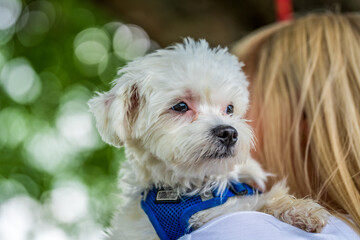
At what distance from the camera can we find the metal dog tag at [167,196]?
1806mm

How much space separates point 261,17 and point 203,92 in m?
2.28

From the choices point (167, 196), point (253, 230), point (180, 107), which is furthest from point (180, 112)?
point (253, 230)

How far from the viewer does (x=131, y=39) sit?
5.33 m

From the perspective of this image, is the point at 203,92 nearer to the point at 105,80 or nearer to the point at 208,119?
the point at 208,119

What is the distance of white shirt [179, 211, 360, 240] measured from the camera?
1.46 meters

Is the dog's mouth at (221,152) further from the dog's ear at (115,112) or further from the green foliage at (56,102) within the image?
the green foliage at (56,102)

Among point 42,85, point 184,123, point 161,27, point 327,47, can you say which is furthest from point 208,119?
point 42,85

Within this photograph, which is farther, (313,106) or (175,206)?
(313,106)

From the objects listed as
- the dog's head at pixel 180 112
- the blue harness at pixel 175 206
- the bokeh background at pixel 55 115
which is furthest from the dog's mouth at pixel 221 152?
the bokeh background at pixel 55 115

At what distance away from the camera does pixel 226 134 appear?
5.88 ft

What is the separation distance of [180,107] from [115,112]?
10.8 inches

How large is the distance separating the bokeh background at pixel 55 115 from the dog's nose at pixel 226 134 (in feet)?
10.8

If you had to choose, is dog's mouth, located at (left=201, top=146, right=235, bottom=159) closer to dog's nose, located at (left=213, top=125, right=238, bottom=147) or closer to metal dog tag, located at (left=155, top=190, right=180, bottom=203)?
dog's nose, located at (left=213, top=125, right=238, bottom=147)

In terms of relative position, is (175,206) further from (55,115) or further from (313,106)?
(55,115)
